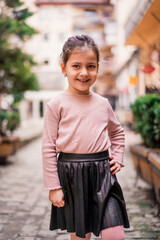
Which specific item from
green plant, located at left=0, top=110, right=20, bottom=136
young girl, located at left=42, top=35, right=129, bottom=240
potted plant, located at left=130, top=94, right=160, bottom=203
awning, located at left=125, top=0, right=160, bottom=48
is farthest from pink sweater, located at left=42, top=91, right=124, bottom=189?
green plant, located at left=0, top=110, right=20, bottom=136

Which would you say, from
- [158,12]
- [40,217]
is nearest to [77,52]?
[40,217]

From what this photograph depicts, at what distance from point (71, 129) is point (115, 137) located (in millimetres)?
394

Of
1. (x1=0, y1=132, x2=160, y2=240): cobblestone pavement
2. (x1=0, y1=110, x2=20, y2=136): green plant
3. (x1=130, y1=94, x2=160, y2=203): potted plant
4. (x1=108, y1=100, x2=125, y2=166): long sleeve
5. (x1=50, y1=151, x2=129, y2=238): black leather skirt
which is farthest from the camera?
(x1=0, y1=110, x2=20, y2=136): green plant

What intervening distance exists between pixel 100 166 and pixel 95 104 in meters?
0.42

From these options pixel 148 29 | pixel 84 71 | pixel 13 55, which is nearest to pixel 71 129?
pixel 84 71

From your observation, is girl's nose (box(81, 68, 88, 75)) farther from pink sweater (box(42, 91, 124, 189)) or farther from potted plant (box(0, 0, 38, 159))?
potted plant (box(0, 0, 38, 159))

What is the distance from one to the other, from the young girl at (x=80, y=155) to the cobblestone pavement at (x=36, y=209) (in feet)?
4.36

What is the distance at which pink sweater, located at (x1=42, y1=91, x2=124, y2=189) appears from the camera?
226 cm

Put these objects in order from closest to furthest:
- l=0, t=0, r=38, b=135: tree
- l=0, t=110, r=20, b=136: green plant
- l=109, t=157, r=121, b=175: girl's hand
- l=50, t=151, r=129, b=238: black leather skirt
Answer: l=50, t=151, r=129, b=238: black leather skirt < l=109, t=157, r=121, b=175: girl's hand < l=0, t=0, r=38, b=135: tree < l=0, t=110, r=20, b=136: green plant

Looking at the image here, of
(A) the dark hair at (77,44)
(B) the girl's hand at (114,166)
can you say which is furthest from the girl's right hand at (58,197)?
(A) the dark hair at (77,44)

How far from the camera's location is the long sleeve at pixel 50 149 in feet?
7.38

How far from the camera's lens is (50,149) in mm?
2279

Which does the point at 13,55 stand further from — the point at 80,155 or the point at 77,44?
the point at 80,155

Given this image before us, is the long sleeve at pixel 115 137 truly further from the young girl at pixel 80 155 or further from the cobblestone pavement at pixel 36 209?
the cobblestone pavement at pixel 36 209
